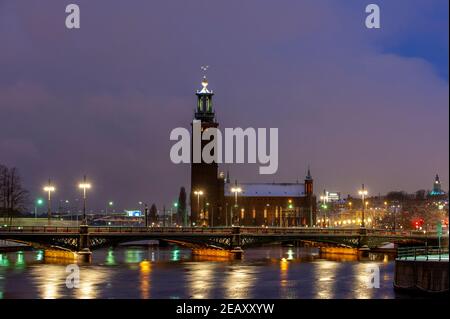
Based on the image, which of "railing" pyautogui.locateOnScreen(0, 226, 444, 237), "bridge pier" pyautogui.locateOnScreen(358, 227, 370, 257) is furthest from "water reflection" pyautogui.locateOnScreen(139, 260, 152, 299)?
"bridge pier" pyautogui.locateOnScreen(358, 227, 370, 257)

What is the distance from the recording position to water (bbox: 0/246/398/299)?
64.9 metres

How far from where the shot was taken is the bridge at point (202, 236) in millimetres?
103312

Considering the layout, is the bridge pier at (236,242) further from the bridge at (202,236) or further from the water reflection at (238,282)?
the water reflection at (238,282)

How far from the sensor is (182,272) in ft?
289

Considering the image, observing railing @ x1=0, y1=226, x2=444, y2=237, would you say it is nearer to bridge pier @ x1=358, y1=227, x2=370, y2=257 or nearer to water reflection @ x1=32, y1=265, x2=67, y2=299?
bridge pier @ x1=358, y1=227, x2=370, y2=257

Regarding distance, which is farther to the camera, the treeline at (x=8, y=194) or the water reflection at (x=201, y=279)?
the treeline at (x=8, y=194)

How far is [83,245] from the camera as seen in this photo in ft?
348

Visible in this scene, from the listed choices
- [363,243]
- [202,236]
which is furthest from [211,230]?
[363,243]

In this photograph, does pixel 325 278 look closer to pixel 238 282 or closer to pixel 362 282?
pixel 362 282

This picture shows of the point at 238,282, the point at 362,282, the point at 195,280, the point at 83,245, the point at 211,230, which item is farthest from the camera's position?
the point at 211,230

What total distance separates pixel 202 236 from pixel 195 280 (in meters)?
36.6

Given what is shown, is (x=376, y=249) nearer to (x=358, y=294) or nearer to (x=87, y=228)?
(x=87, y=228)

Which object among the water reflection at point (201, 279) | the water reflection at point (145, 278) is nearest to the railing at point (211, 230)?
the water reflection at point (145, 278)

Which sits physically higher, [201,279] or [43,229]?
[43,229]
